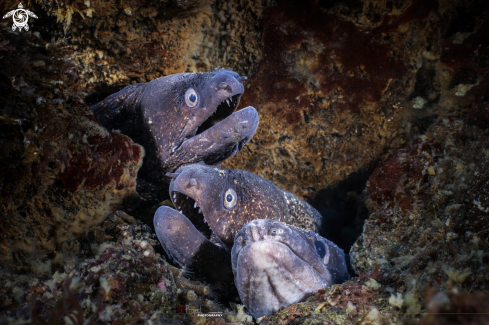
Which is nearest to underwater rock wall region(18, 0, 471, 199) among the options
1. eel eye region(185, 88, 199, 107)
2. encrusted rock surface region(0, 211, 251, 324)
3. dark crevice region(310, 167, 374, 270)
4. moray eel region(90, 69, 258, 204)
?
dark crevice region(310, 167, 374, 270)

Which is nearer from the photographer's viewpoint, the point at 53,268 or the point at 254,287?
the point at 53,268

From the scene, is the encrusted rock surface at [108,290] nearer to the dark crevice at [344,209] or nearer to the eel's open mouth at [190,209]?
the eel's open mouth at [190,209]

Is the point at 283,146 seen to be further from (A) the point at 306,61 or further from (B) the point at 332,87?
(A) the point at 306,61

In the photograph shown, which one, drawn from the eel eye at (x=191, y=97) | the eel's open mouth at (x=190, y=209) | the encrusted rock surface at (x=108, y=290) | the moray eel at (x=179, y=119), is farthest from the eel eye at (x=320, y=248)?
the eel eye at (x=191, y=97)

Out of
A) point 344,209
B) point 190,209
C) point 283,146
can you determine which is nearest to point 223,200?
point 190,209

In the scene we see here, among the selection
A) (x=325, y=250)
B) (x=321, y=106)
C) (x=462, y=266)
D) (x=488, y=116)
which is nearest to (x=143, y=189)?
(x=325, y=250)

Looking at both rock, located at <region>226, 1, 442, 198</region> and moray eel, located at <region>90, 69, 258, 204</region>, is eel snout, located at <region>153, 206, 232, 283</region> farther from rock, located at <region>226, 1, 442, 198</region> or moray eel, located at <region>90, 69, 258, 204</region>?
rock, located at <region>226, 1, 442, 198</region>

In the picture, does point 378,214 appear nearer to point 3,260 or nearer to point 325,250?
point 325,250
